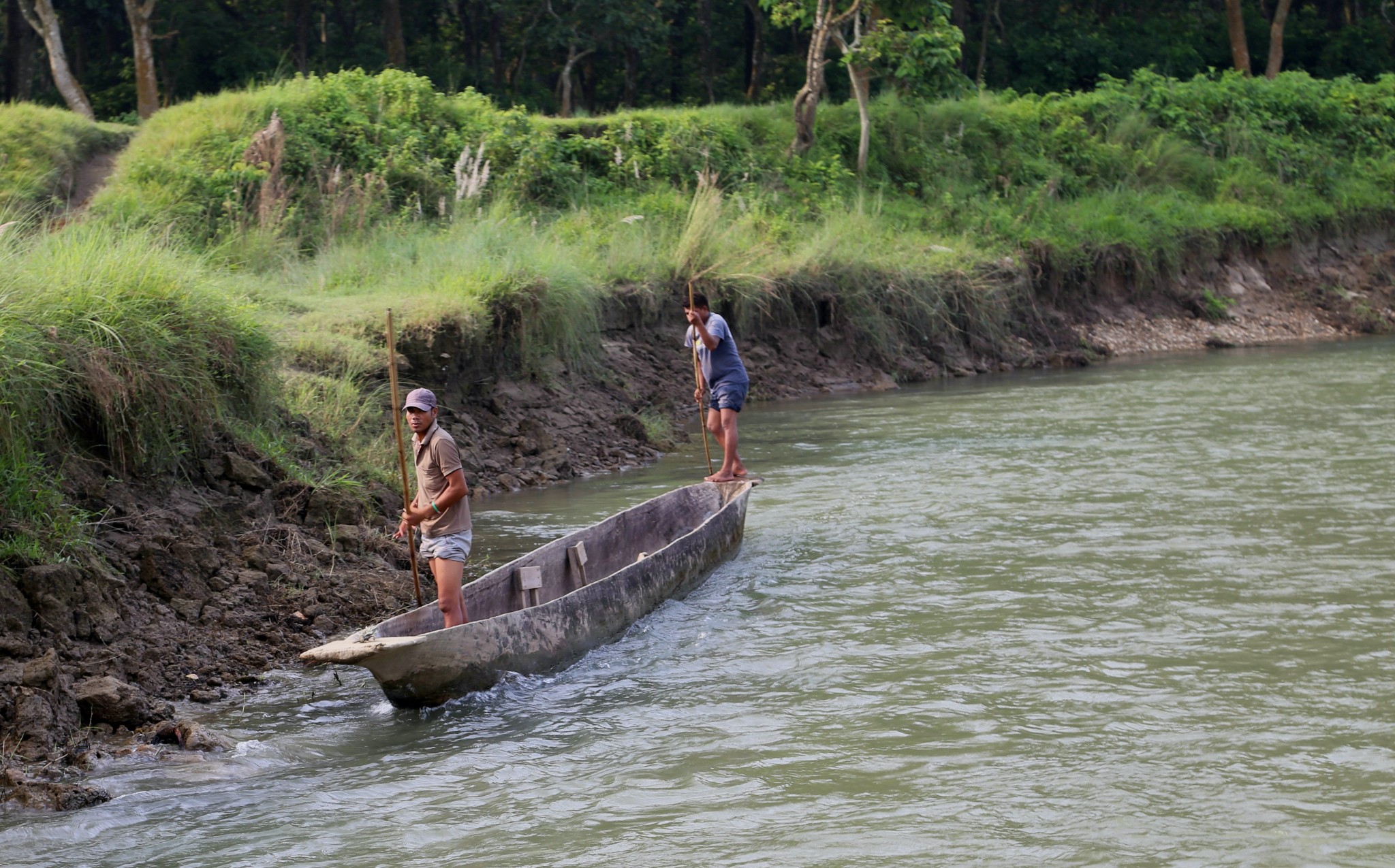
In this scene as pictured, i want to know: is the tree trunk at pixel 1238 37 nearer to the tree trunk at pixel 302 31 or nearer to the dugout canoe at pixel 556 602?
the tree trunk at pixel 302 31

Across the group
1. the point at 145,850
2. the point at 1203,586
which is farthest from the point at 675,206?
the point at 145,850

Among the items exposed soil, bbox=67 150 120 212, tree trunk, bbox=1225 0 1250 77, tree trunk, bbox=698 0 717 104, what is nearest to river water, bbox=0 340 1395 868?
exposed soil, bbox=67 150 120 212

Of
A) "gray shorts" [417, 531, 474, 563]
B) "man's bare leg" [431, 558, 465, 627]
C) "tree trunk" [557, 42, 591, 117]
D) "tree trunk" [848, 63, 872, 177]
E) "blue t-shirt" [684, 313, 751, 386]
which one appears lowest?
"man's bare leg" [431, 558, 465, 627]

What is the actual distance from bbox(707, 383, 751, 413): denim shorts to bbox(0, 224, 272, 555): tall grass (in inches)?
153

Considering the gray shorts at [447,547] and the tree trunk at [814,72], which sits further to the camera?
the tree trunk at [814,72]

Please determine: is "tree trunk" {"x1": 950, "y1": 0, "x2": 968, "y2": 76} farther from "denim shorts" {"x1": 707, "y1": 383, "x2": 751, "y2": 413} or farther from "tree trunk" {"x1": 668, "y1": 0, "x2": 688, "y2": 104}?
"denim shorts" {"x1": 707, "y1": 383, "x2": 751, "y2": 413}

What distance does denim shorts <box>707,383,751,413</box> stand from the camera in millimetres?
11773

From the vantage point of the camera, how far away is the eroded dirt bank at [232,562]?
6.22 meters

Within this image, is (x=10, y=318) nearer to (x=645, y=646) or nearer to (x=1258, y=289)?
(x=645, y=646)

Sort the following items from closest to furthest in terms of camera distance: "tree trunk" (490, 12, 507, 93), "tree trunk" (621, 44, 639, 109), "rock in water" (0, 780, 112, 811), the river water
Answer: the river water → "rock in water" (0, 780, 112, 811) → "tree trunk" (621, 44, 639, 109) → "tree trunk" (490, 12, 507, 93)

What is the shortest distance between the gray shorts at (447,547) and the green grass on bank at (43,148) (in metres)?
10.8

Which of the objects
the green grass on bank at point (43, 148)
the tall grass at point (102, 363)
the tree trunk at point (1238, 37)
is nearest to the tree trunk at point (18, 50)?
the green grass on bank at point (43, 148)

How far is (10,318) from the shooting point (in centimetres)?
765

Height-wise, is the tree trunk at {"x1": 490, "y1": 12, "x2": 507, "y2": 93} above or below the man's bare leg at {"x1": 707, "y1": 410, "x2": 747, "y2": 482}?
above
